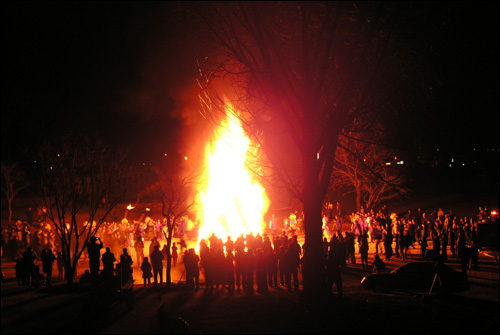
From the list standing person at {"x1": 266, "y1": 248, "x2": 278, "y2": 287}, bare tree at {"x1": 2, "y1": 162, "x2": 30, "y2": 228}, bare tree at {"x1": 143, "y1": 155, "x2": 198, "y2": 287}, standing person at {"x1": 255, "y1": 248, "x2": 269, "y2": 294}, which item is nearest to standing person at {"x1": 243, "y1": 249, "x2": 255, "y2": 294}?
standing person at {"x1": 255, "y1": 248, "x2": 269, "y2": 294}

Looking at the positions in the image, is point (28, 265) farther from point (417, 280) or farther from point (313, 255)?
point (417, 280)

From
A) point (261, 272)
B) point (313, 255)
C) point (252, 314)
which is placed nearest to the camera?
point (252, 314)

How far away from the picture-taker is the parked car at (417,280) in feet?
40.5

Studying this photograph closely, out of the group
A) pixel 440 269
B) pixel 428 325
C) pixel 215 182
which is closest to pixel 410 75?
pixel 440 269

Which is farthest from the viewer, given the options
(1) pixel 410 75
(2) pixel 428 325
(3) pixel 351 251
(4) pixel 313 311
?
(3) pixel 351 251

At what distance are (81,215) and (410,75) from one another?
36.7 m

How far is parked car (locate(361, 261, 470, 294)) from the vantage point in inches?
486

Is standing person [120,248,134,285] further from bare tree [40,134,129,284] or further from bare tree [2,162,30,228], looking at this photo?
bare tree [2,162,30,228]

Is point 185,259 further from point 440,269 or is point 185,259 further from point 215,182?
point 215,182

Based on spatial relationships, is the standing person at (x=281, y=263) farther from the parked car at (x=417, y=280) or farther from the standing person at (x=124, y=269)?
the standing person at (x=124, y=269)

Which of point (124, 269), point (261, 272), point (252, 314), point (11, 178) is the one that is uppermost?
point (11, 178)

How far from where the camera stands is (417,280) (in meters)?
13.2

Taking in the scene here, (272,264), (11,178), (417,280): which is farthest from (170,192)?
(11,178)

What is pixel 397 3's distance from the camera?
32.6ft
